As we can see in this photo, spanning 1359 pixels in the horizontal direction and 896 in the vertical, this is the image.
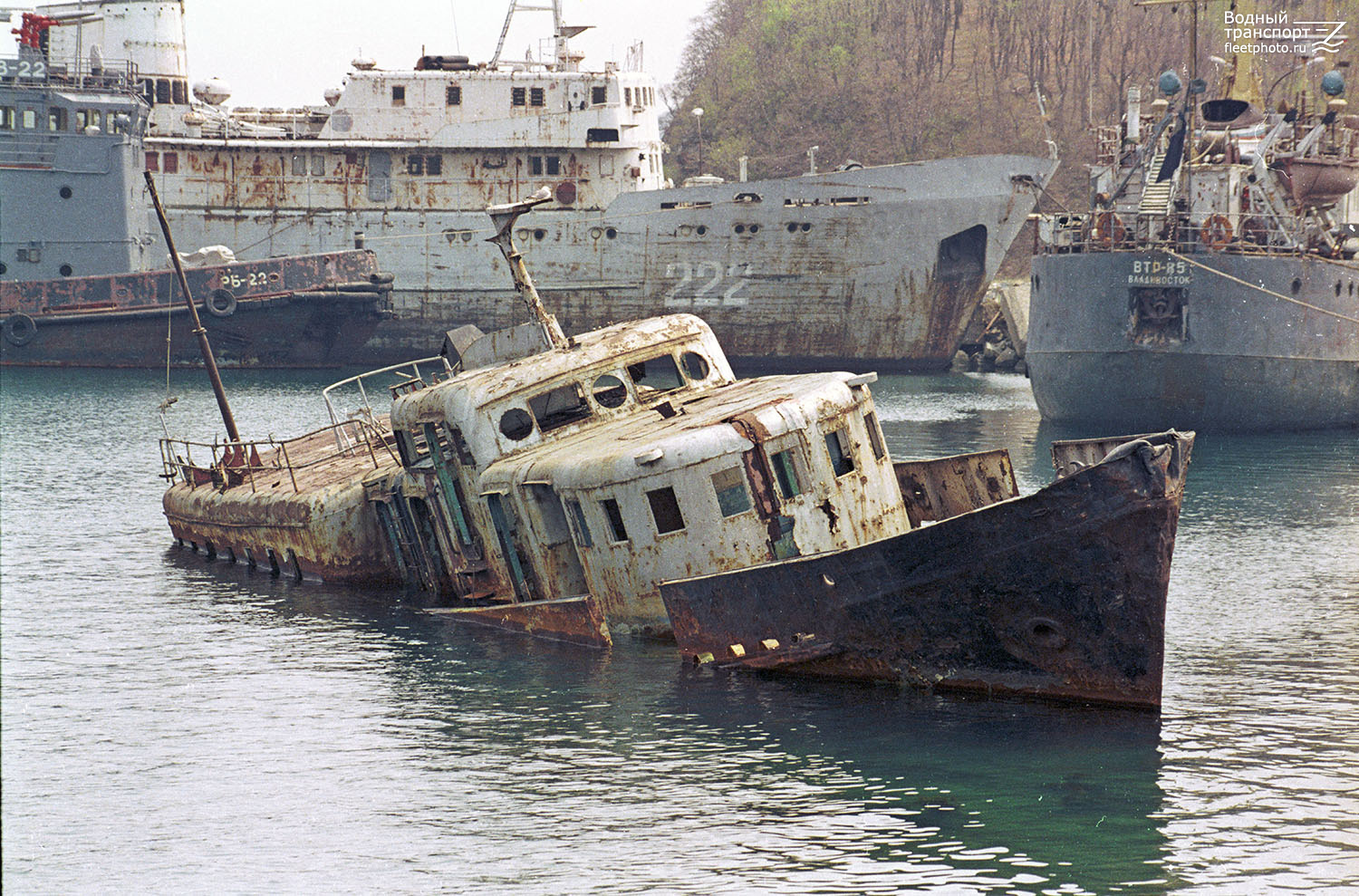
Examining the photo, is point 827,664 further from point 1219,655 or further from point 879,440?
point 1219,655

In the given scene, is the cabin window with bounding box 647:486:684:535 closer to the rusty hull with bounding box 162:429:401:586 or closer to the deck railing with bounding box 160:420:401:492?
the rusty hull with bounding box 162:429:401:586

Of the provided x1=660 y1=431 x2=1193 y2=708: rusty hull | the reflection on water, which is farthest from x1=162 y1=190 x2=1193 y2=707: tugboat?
the reflection on water

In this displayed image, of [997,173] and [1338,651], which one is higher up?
[997,173]

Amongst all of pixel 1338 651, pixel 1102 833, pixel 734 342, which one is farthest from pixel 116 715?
pixel 734 342

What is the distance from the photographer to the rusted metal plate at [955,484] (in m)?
20.6

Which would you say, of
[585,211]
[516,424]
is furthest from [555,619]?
[585,211]

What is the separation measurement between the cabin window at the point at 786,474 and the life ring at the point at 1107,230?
27.5m

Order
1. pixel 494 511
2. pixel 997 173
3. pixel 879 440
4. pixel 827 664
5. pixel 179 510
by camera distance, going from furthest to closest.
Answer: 1. pixel 997 173
2. pixel 179 510
3. pixel 494 511
4. pixel 879 440
5. pixel 827 664

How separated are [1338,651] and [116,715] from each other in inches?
564

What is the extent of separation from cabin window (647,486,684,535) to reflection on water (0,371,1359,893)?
5.39ft

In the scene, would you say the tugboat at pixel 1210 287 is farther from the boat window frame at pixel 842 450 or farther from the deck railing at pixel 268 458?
the boat window frame at pixel 842 450

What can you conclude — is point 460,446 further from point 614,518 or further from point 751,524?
point 751,524

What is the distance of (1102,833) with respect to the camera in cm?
1269

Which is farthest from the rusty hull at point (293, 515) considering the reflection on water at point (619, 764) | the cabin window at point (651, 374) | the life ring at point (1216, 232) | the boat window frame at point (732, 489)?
the life ring at point (1216, 232)
